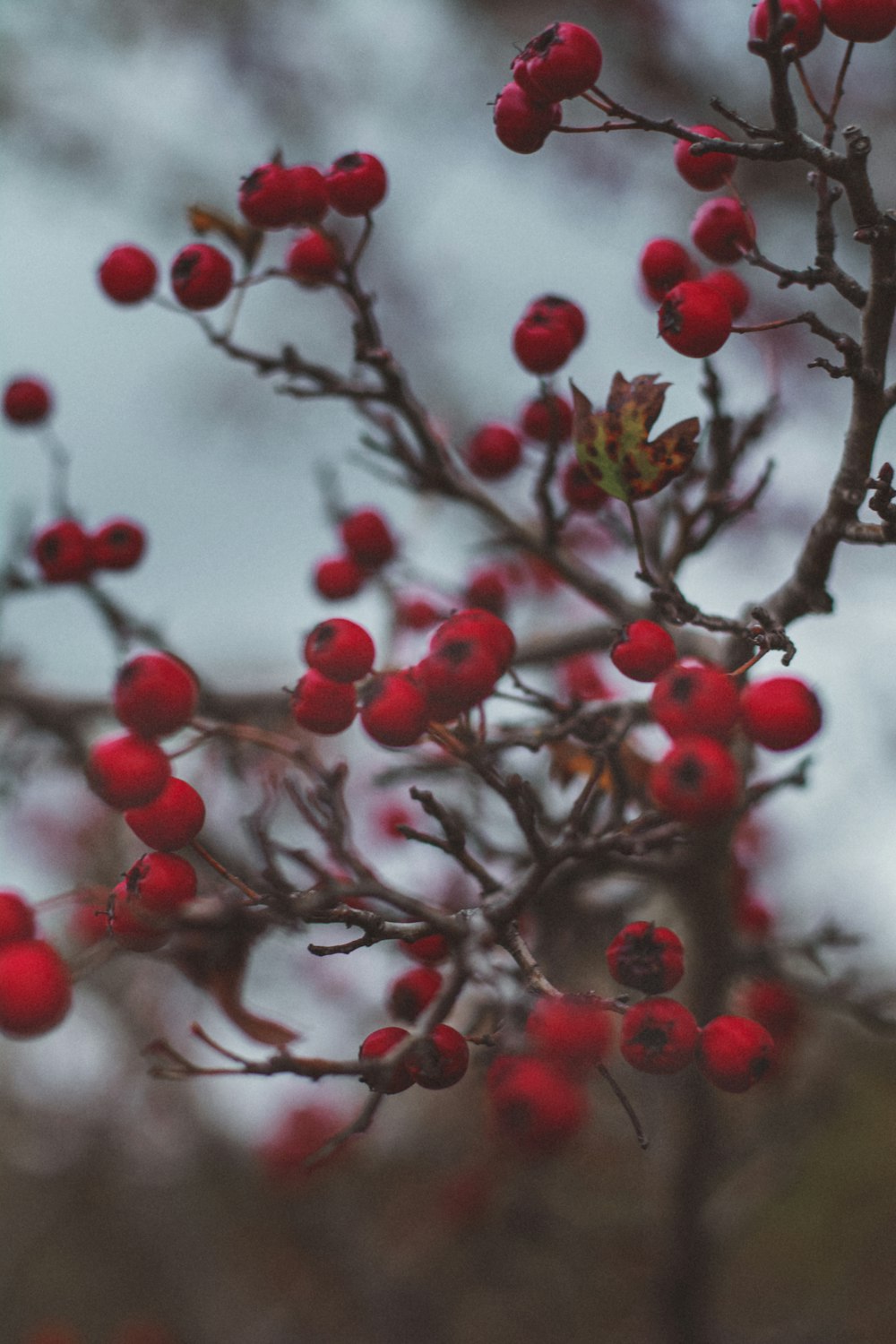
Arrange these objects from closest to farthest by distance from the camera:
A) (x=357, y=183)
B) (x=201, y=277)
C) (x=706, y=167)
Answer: (x=706, y=167)
(x=357, y=183)
(x=201, y=277)

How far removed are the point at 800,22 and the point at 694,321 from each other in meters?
0.38

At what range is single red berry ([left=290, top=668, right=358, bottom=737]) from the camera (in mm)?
1133

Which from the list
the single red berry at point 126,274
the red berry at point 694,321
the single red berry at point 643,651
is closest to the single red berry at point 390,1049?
the single red berry at point 643,651

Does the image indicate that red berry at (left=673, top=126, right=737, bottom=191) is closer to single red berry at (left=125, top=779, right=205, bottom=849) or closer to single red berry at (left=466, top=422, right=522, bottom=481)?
single red berry at (left=466, top=422, right=522, bottom=481)

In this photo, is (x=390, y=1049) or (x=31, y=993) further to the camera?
(x=390, y=1049)

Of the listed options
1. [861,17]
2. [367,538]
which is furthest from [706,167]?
[367,538]

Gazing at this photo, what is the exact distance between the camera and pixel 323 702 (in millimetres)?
1134

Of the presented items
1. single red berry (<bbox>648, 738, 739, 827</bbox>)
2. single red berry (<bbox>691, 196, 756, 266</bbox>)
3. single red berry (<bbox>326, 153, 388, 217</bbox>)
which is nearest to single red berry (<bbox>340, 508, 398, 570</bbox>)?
single red berry (<bbox>326, 153, 388, 217</bbox>)

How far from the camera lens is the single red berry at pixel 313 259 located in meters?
1.57

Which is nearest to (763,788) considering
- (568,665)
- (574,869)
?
(574,869)

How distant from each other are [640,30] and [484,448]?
4.19m

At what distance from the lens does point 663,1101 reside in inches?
140

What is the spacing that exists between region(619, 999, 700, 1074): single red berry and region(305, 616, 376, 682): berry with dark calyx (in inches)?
17.9

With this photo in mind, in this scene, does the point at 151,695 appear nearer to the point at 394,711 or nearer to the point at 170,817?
the point at 170,817
